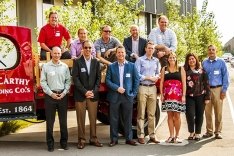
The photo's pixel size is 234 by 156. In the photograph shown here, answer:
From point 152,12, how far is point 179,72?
3327 centimetres

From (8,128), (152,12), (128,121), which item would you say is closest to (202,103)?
(128,121)

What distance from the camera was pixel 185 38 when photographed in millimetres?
36219

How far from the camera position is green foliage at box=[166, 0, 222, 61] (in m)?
35.9

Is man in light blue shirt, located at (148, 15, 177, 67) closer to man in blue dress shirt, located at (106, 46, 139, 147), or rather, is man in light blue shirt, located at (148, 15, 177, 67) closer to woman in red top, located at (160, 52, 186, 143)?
woman in red top, located at (160, 52, 186, 143)

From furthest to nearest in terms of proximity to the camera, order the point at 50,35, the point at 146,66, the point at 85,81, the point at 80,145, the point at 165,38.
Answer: the point at 165,38
the point at 50,35
the point at 146,66
the point at 80,145
the point at 85,81

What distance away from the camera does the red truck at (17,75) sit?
28.9 feet

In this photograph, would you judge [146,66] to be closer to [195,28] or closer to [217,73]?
[217,73]

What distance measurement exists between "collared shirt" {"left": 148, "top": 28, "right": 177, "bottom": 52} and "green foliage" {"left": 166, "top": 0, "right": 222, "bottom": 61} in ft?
76.4

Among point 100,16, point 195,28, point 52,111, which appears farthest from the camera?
point 195,28

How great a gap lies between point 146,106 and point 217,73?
5.35 feet

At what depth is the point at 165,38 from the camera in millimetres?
10289

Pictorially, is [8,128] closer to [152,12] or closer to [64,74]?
[64,74]

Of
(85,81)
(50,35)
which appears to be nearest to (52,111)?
(85,81)

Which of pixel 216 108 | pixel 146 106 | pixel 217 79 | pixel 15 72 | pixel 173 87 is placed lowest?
pixel 216 108
